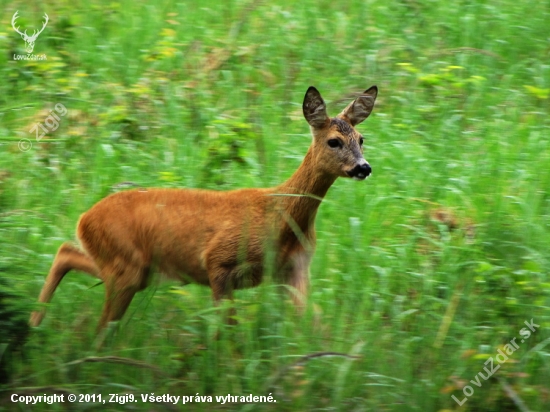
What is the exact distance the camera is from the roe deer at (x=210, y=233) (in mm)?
5934

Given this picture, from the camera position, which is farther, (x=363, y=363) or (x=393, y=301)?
(x=393, y=301)

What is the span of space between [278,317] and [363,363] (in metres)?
0.53

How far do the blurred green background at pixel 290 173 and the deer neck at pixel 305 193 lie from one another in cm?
28

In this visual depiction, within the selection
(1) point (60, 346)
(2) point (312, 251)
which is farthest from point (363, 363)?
(1) point (60, 346)

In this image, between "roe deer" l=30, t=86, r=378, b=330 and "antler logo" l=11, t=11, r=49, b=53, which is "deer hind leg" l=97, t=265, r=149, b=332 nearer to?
"roe deer" l=30, t=86, r=378, b=330

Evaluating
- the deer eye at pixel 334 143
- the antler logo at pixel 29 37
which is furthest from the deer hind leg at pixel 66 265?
the antler logo at pixel 29 37

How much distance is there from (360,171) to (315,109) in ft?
1.71

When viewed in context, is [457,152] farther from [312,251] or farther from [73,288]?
[73,288]

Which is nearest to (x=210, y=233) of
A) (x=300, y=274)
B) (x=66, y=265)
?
(x=300, y=274)

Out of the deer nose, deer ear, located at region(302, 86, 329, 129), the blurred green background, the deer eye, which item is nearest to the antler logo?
the blurred green background

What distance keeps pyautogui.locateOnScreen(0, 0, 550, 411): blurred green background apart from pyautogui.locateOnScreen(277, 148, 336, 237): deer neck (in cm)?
28

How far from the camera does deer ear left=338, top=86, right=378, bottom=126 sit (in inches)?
255

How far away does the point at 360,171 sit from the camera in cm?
609

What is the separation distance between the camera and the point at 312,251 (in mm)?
6035
